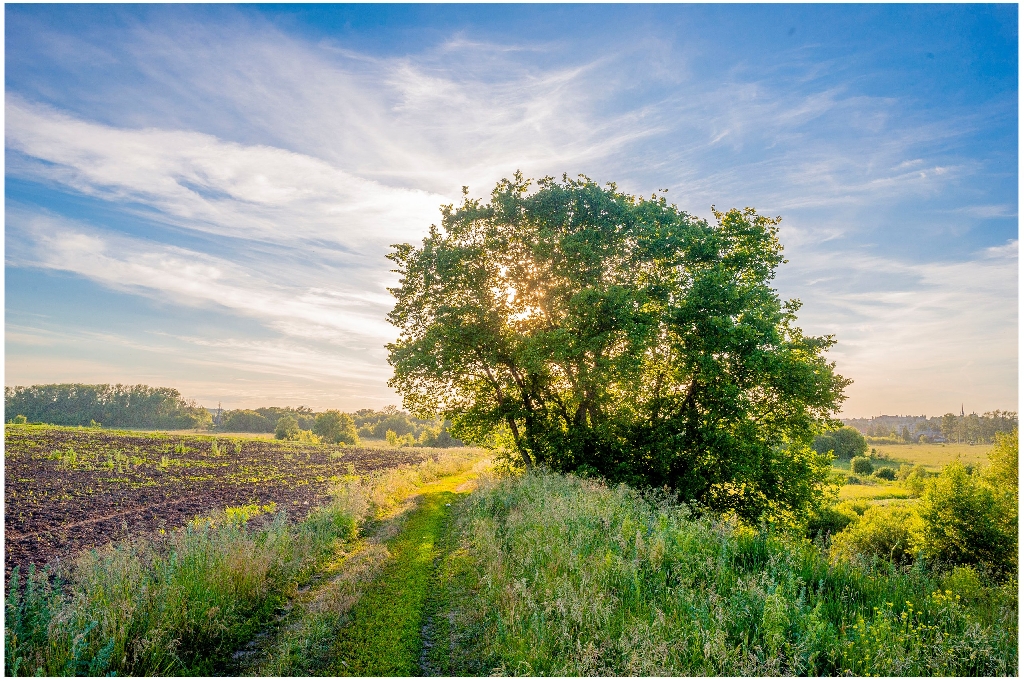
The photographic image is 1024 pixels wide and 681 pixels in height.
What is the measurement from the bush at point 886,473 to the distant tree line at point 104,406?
13211cm

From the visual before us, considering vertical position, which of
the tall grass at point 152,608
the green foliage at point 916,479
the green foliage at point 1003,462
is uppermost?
the tall grass at point 152,608

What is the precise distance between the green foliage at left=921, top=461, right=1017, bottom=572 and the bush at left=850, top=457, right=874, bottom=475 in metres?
53.7

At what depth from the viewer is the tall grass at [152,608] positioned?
21.5 ft

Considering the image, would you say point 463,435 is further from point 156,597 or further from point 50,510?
point 156,597

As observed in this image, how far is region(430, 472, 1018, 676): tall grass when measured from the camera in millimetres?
6188

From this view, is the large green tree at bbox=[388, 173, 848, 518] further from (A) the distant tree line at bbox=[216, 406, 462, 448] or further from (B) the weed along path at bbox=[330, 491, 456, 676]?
(A) the distant tree line at bbox=[216, 406, 462, 448]

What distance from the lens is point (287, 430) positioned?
72750 millimetres

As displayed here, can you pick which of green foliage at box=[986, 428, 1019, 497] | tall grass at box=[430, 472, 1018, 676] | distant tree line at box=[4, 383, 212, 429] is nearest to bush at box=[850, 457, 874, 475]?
green foliage at box=[986, 428, 1019, 497]

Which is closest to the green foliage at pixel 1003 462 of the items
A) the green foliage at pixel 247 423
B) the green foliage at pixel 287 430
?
the green foliage at pixel 287 430

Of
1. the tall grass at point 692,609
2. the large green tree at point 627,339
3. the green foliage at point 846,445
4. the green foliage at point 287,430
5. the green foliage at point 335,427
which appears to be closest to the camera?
the tall grass at point 692,609

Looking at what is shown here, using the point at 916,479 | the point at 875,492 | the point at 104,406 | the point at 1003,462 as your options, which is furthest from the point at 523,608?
the point at 104,406

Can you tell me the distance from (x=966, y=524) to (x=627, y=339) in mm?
30902

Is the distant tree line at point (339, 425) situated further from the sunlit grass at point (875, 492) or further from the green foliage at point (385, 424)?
the sunlit grass at point (875, 492)

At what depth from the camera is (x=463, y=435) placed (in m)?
26.2
